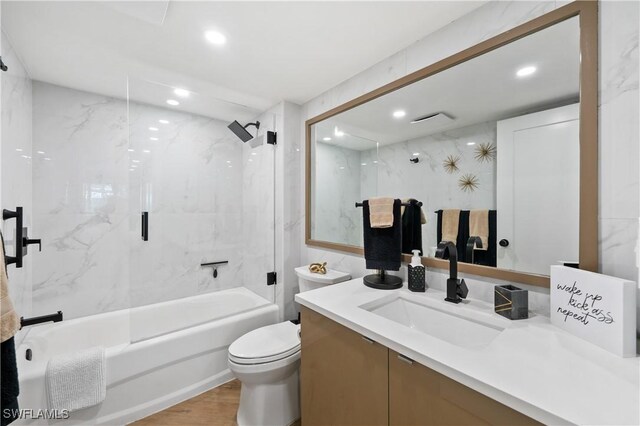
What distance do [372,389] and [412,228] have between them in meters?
0.92

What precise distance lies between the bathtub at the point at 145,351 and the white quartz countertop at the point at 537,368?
4.59 ft

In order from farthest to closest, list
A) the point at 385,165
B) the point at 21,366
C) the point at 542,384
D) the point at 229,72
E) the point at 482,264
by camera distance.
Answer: the point at 229,72 → the point at 385,165 → the point at 21,366 → the point at 482,264 → the point at 542,384

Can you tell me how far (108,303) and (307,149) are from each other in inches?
91.2

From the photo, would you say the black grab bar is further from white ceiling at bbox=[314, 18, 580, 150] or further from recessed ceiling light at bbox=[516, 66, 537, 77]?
recessed ceiling light at bbox=[516, 66, 537, 77]

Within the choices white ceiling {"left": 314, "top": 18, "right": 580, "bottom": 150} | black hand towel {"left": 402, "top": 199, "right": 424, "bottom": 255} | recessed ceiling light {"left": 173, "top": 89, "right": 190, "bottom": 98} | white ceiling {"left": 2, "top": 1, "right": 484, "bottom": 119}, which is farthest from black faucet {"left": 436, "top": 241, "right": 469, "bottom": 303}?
recessed ceiling light {"left": 173, "top": 89, "right": 190, "bottom": 98}

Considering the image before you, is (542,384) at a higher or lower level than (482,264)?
lower

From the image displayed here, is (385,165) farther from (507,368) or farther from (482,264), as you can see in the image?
(507,368)

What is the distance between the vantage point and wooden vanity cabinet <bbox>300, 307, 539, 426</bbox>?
0.71 metres

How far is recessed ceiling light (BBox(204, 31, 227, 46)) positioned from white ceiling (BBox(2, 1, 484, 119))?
0.04m

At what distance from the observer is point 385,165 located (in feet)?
5.91

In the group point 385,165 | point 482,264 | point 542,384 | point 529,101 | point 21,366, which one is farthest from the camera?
point 385,165

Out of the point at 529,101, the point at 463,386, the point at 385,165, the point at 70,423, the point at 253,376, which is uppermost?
the point at 529,101

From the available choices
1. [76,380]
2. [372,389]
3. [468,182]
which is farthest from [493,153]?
[76,380]

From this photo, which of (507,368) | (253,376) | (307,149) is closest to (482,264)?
(507,368)
